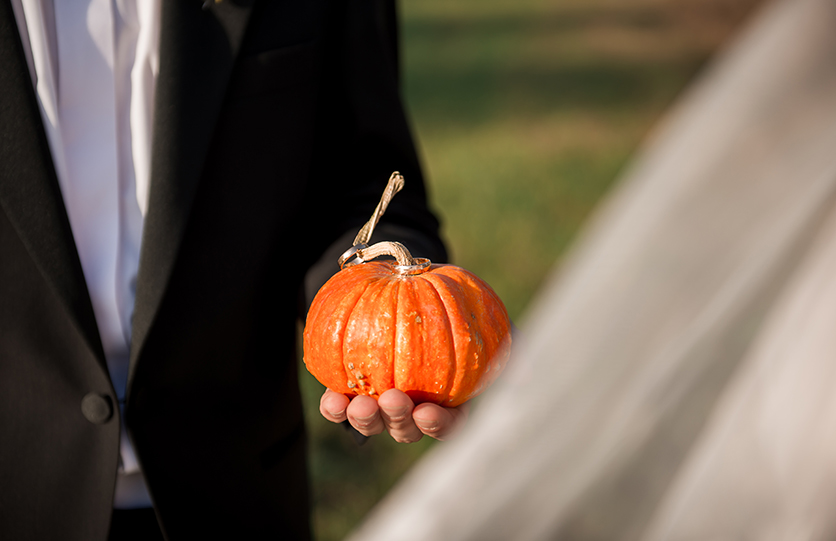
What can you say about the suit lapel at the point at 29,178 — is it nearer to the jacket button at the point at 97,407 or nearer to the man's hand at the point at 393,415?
the jacket button at the point at 97,407

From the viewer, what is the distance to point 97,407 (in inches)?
64.1

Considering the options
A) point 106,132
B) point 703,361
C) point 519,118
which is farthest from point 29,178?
point 519,118

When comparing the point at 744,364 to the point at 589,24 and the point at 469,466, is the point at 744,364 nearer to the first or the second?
the point at 469,466

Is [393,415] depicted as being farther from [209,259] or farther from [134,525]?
[134,525]

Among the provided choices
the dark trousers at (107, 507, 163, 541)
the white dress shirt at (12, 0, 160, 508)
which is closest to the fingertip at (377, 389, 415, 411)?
the white dress shirt at (12, 0, 160, 508)

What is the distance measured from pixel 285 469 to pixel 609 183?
256 inches

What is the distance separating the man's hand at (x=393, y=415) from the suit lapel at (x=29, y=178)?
66cm

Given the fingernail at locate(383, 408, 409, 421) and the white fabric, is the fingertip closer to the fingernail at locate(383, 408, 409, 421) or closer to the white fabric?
the fingernail at locate(383, 408, 409, 421)

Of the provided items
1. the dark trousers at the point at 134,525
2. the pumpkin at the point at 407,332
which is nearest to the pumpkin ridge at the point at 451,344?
the pumpkin at the point at 407,332

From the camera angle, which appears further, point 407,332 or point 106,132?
point 106,132

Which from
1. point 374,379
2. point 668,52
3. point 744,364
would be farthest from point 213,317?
point 668,52

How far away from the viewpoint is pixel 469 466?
2.61 m

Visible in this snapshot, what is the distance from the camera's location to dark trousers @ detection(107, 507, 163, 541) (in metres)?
1.87

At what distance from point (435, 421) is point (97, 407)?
0.83 meters
